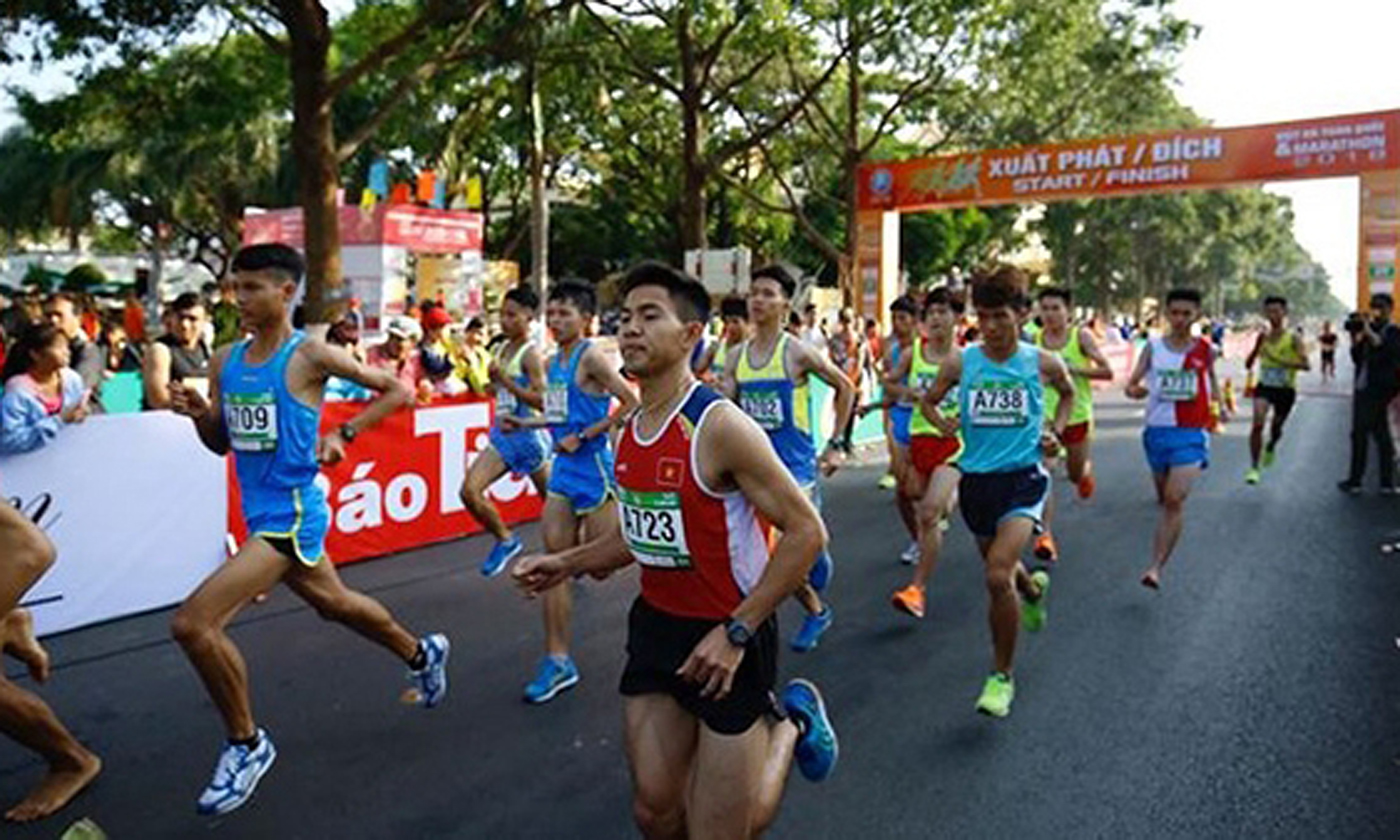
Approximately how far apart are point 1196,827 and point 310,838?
2.92 meters

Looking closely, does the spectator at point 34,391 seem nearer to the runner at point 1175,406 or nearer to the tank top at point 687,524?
the tank top at point 687,524

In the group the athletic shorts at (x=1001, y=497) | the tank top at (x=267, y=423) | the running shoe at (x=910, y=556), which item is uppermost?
the tank top at (x=267, y=423)

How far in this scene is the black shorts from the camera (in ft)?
9.05

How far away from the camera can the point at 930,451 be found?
7.09 meters

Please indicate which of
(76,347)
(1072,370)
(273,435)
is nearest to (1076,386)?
(1072,370)

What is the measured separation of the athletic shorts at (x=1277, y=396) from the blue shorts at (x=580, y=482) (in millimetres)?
8429

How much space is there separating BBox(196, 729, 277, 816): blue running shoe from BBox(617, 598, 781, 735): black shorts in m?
1.64

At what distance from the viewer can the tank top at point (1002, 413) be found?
16.3 ft

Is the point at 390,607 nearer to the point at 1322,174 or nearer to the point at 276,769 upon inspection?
the point at 276,769

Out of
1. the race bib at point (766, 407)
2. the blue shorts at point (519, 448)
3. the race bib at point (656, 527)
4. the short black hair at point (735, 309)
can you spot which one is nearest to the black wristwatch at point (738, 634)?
the race bib at point (656, 527)

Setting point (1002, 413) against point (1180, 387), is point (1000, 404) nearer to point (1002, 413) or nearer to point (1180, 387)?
point (1002, 413)

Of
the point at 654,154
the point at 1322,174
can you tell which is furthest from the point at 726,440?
the point at 654,154

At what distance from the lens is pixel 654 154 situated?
2798 cm

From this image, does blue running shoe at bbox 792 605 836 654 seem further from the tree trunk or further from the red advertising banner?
the tree trunk
